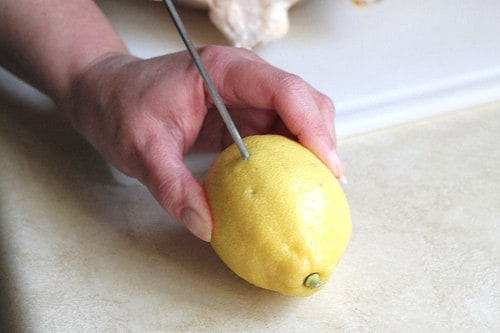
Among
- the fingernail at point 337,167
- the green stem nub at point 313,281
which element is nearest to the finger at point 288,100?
the fingernail at point 337,167

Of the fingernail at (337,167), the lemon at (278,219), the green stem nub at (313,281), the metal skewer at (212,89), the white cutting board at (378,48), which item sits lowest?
the white cutting board at (378,48)

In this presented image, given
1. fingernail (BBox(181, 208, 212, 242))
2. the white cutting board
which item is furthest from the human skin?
the white cutting board

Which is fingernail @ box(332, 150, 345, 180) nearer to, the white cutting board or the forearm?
the white cutting board

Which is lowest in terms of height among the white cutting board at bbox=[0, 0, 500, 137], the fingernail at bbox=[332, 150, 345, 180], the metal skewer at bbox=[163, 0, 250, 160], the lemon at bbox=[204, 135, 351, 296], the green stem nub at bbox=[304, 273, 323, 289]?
the white cutting board at bbox=[0, 0, 500, 137]

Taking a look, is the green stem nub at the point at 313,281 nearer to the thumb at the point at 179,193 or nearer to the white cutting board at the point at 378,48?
the thumb at the point at 179,193

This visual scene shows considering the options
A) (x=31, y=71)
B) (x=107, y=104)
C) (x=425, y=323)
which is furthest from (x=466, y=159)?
(x=31, y=71)

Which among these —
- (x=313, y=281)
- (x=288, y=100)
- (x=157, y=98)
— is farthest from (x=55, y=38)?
(x=313, y=281)

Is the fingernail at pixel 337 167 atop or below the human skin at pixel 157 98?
below

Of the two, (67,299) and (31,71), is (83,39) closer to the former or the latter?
(31,71)
